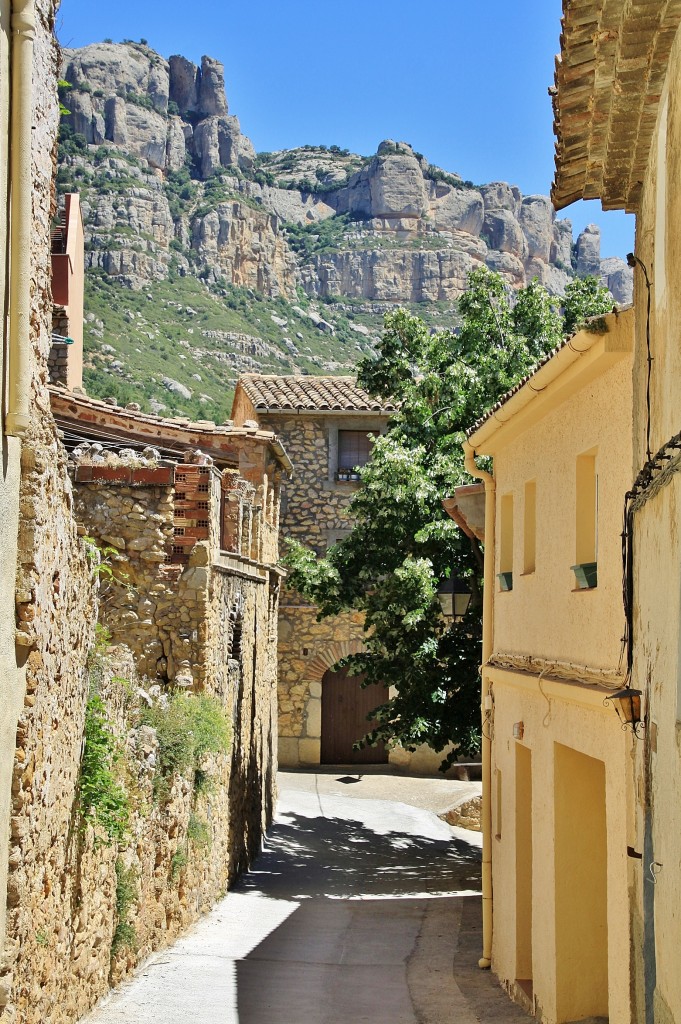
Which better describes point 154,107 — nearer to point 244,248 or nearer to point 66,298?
point 244,248

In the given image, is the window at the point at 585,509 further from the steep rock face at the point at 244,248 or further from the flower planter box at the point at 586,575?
the steep rock face at the point at 244,248

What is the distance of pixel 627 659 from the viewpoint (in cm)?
645

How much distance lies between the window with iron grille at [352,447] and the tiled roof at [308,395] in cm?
72

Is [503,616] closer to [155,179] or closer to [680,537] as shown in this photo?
[680,537]

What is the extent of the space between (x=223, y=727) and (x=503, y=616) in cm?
320

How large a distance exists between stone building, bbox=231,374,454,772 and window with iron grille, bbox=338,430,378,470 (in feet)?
0.08

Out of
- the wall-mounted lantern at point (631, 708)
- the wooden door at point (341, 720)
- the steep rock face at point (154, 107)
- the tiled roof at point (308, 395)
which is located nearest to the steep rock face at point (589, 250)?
the steep rock face at point (154, 107)

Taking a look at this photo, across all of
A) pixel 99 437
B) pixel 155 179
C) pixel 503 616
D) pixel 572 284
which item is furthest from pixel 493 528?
pixel 155 179

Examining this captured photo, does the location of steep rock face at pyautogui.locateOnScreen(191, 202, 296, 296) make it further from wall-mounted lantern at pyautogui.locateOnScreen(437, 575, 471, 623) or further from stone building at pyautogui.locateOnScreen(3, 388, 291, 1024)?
wall-mounted lantern at pyautogui.locateOnScreen(437, 575, 471, 623)

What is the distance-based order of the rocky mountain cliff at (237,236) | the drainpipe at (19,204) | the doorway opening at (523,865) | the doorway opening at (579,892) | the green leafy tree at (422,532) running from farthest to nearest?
1. the rocky mountain cliff at (237,236)
2. the green leafy tree at (422,532)
3. the doorway opening at (523,865)
4. the doorway opening at (579,892)
5. the drainpipe at (19,204)

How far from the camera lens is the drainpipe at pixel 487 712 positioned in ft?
35.5

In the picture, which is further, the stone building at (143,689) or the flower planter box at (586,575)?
the flower planter box at (586,575)

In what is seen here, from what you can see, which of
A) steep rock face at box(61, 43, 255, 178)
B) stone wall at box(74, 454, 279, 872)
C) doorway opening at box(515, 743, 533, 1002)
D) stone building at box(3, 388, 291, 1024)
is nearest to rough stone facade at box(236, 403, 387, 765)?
stone building at box(3, 388, 291, 1024)

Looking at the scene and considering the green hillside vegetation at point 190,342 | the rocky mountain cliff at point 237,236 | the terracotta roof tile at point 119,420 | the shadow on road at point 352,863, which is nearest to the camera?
the terracotta roof tile at point 119,420
